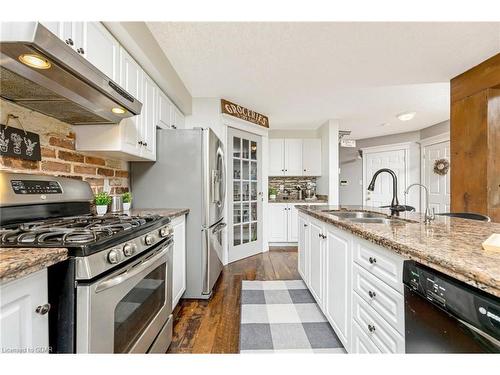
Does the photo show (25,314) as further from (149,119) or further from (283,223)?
(283,223)

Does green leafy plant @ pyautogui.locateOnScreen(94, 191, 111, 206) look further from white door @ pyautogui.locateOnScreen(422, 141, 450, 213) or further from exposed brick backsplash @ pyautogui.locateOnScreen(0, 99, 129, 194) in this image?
white door @ pyautogui.locateOnScreen(422, 141, 450, 213)

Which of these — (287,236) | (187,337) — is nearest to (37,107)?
(187,337)

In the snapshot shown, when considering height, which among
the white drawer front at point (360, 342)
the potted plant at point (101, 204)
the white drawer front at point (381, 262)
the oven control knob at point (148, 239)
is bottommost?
the white drawer front at point (360, 342)

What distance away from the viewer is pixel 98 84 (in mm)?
1164

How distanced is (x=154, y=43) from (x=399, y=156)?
5353 mm

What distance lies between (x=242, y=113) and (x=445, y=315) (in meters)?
3.32

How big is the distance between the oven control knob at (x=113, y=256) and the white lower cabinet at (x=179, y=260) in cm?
95

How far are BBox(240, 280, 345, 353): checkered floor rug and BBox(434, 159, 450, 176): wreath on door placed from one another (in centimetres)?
383

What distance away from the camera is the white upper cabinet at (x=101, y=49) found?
4.23ft

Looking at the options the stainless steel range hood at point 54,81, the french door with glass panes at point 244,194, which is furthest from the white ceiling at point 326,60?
the stainless steel range hood at point 54,81

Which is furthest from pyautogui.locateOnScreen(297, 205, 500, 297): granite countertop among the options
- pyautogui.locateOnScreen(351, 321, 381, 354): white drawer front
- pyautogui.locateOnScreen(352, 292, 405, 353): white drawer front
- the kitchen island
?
pyautogui.locateOnScreen(351, 321, 381, 354): white drawer front

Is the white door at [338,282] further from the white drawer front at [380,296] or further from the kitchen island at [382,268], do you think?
the white drawer front at [380,296]

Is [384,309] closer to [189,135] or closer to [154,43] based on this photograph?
[189,135]

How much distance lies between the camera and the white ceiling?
186 centimetres
